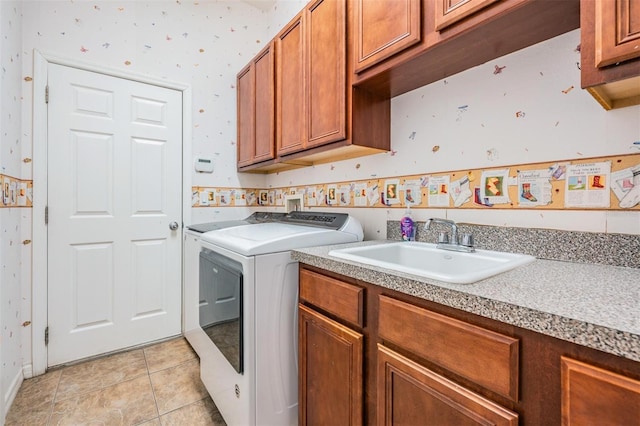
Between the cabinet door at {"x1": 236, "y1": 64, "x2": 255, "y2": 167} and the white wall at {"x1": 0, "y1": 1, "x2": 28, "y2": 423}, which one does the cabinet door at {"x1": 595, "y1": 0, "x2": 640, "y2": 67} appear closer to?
the cabinet door at {"x1": 236, "y1": 64, "x2": 255, "y2": 167}

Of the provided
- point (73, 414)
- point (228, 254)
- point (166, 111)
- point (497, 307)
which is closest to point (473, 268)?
point (497, 307)

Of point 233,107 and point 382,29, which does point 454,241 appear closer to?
point 382,29

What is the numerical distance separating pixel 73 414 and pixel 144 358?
556mm

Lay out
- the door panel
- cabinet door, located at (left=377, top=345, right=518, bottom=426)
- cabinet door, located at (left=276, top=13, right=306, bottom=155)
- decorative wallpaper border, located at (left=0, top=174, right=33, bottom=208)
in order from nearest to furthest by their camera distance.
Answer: cabinet door, located at (left=377, top=345, right=518, bottom=426) < decorative wallpaper border, located at (left=0, top=174, right=33, bottom=208) < cabinet door, located at (left=276, top=13, right=306, bottom=155) < the door panel

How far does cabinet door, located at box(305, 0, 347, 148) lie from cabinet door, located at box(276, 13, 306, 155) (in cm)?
8

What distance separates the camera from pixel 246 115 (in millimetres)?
2414

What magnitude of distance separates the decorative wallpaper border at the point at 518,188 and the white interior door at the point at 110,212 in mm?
1487

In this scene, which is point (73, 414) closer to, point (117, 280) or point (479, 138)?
point (117, 280)

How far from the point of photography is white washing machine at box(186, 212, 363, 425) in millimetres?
1193

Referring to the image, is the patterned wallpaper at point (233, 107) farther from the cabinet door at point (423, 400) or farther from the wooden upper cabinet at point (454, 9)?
the cabinet door at point (423, 400)

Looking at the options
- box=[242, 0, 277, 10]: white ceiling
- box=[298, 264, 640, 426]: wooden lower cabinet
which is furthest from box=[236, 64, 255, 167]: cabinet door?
box=[298, 264, 640, 426]: wooden lower cabinet

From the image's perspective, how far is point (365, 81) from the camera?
4.45 ft

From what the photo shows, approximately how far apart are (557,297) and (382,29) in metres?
1.16

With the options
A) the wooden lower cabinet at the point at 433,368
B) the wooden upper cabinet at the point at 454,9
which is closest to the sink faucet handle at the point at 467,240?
the wooden lower cabinet at the point at 433,368
